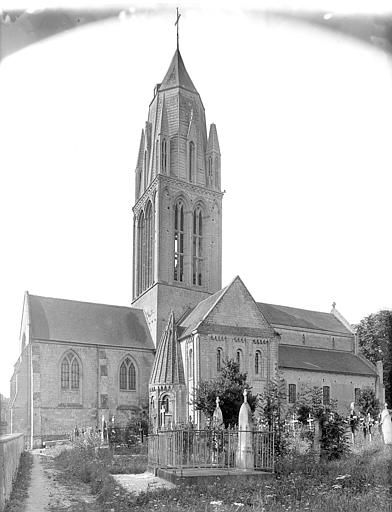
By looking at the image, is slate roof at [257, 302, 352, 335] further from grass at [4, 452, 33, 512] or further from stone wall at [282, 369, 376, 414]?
grass at [4, 452, 33, 512]

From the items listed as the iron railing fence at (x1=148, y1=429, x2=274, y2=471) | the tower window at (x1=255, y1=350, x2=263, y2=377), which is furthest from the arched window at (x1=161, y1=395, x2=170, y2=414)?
the iron railing fence at (x1=148, y1=429, x2=274, y2=471)

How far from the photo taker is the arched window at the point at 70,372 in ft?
147

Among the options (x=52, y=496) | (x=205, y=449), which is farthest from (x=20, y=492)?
(x=205, y=449)

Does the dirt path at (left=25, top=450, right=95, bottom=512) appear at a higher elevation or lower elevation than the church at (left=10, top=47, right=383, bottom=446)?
lower

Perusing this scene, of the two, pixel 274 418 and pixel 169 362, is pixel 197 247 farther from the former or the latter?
pixel 274 418

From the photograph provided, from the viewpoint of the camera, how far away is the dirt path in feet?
46.4

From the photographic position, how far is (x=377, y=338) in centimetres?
6116

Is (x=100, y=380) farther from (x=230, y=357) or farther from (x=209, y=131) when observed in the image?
(x=209, y=131)

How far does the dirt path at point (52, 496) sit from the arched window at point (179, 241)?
29791 millimetres

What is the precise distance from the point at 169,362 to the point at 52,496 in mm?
26311

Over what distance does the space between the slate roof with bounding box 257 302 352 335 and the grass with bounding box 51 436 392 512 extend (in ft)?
110

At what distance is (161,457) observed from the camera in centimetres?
2070

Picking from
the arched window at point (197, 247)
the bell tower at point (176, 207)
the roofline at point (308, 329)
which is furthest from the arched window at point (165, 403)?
the roofline at point (308, 329)

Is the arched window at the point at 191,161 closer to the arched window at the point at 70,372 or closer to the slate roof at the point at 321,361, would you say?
the slate roof at the point at 321,361
